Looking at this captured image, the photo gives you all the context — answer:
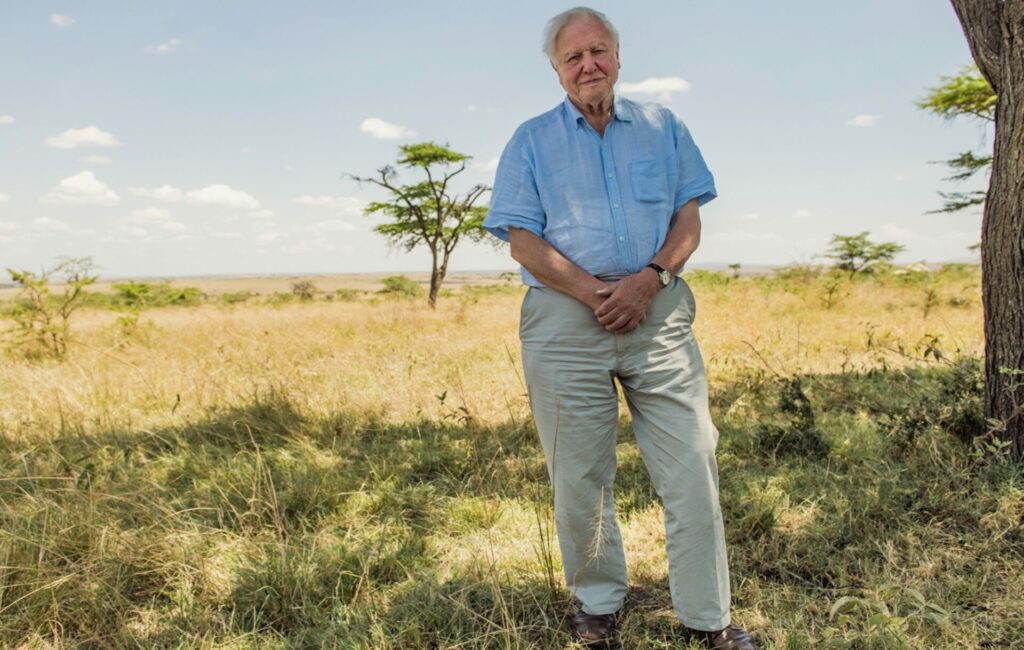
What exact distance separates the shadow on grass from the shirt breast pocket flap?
46.8 inches

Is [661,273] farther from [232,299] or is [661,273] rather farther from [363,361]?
[232,299]

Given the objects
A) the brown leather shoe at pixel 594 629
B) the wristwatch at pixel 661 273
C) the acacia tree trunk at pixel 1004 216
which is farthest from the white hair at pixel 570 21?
the acacia tree trunk at pixel 1004 216

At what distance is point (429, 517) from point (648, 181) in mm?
1750

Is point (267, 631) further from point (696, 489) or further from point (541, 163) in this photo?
point (541, 163)

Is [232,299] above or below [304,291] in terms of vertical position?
below

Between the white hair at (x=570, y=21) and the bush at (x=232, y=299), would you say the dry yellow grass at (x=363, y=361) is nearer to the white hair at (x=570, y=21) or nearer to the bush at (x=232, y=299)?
the white hair at (x=570, y=21)

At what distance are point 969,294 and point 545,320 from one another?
12.5 meters

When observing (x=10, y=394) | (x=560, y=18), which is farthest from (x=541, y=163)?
(x=10, y=394)

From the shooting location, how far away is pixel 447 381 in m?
5.32

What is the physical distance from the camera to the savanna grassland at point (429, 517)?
2.08 meters

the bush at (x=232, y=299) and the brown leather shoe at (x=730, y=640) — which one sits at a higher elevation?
the bush at (x=232, y=299)

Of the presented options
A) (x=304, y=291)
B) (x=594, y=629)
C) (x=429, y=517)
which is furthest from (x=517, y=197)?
(x=304, y=291)

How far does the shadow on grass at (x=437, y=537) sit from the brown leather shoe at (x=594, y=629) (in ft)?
0.23

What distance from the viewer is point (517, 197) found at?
→ 2.01 meters
